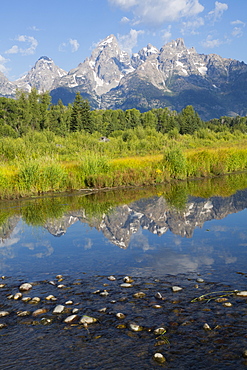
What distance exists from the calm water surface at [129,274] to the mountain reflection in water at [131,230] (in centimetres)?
3

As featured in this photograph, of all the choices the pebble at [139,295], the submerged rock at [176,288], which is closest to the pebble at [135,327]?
the pebble at [139,295]

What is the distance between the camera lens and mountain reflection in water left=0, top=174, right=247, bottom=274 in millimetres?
7918

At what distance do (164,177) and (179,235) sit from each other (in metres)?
12.8

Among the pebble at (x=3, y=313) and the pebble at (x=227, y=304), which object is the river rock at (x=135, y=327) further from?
the pebble at (x=3, y=313)

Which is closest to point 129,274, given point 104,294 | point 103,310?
point 104,294

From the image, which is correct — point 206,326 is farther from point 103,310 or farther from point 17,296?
point 17,296

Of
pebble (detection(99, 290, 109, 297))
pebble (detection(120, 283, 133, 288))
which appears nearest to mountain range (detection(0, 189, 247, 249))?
pebble (detection(120, 283, 133, 288))

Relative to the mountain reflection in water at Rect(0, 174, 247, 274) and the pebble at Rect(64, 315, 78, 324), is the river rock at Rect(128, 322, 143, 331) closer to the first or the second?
the pebble at Rect(64, 315, 78, 324)

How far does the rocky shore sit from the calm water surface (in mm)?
16

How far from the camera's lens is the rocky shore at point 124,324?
403 centimetres

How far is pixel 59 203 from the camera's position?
16.5 m

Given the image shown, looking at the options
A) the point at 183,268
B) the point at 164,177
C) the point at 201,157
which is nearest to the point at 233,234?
the point at 183,268

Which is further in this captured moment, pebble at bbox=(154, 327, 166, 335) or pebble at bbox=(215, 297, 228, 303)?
pebble at bbox=(215, 297, 228, 303)

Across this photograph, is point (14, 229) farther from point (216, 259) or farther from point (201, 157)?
point (201, 157)
